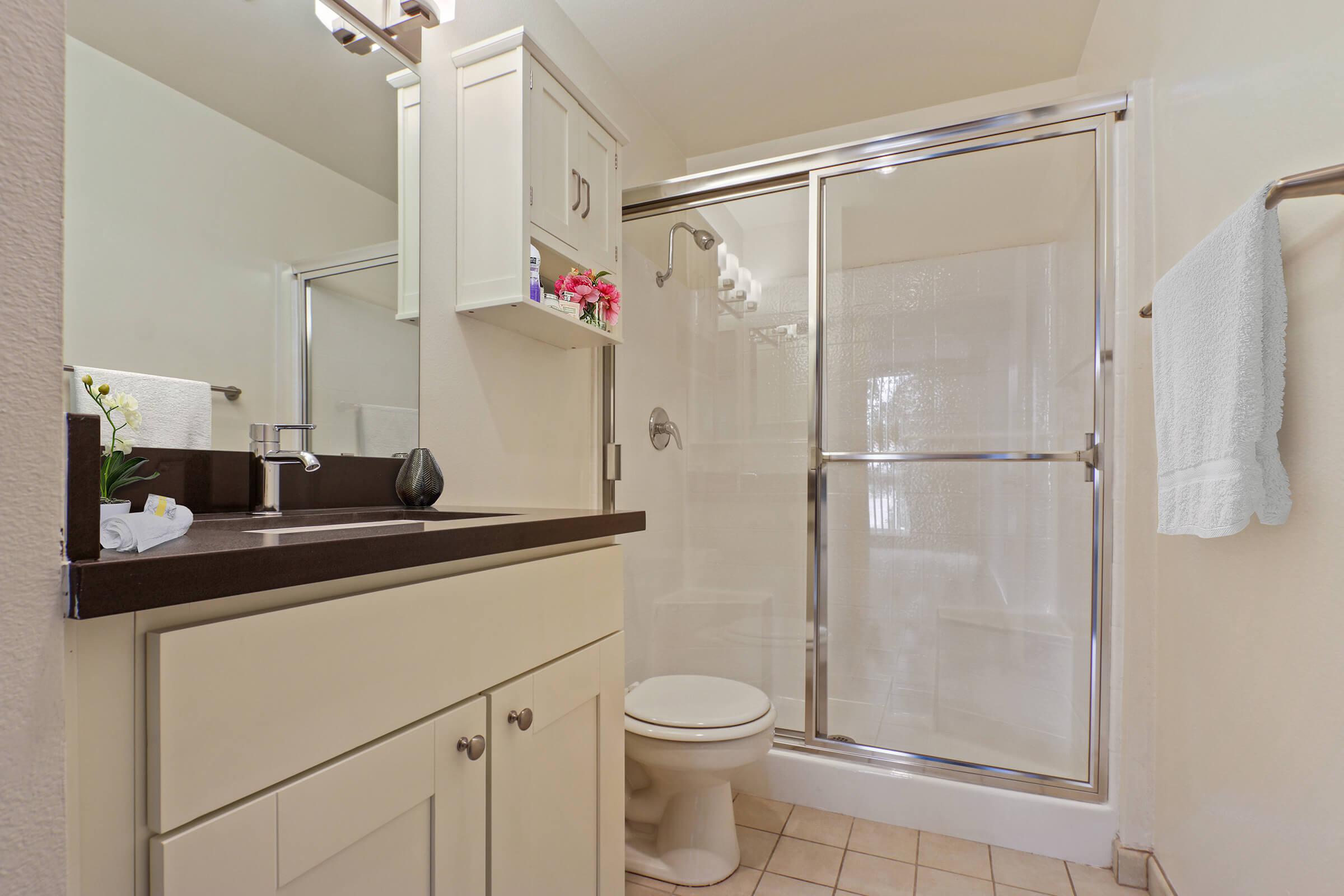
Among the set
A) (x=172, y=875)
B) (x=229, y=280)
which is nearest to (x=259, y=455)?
(x=229, y=280)

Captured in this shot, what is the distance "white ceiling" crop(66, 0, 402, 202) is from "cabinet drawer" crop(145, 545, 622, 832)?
928 mm

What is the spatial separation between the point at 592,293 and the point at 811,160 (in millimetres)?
902

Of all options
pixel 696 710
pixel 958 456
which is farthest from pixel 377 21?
pixel 958 456

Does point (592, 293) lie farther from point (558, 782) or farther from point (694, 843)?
point (694, 843)

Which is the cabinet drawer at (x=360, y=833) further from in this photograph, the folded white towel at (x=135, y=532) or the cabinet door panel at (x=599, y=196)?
the cabinet door panel at (x=599, y=196)

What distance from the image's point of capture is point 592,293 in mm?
1759

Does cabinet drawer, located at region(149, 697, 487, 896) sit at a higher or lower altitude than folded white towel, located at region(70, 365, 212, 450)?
lower

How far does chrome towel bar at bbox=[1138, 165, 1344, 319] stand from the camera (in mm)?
779

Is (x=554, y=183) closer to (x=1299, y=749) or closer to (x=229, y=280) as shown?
(x=229, y=280)

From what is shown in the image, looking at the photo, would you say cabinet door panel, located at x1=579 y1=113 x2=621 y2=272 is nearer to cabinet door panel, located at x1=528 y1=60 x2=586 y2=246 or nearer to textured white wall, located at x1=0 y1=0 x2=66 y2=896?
cabinet door panel, located at x1=528 y1=60 x2=586 y2=246

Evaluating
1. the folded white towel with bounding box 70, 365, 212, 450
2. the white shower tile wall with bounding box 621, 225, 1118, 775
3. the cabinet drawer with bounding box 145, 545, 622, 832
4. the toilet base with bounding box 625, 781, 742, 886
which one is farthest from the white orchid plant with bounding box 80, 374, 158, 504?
the white shower tile wall with bounding box 621, 225, 1118, 775

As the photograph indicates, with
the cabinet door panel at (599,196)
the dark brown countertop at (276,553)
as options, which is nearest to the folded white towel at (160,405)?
the dark brown countertop at (276,553)

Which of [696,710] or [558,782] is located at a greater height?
[558,782]

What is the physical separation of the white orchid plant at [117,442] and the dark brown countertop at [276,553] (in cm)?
11
